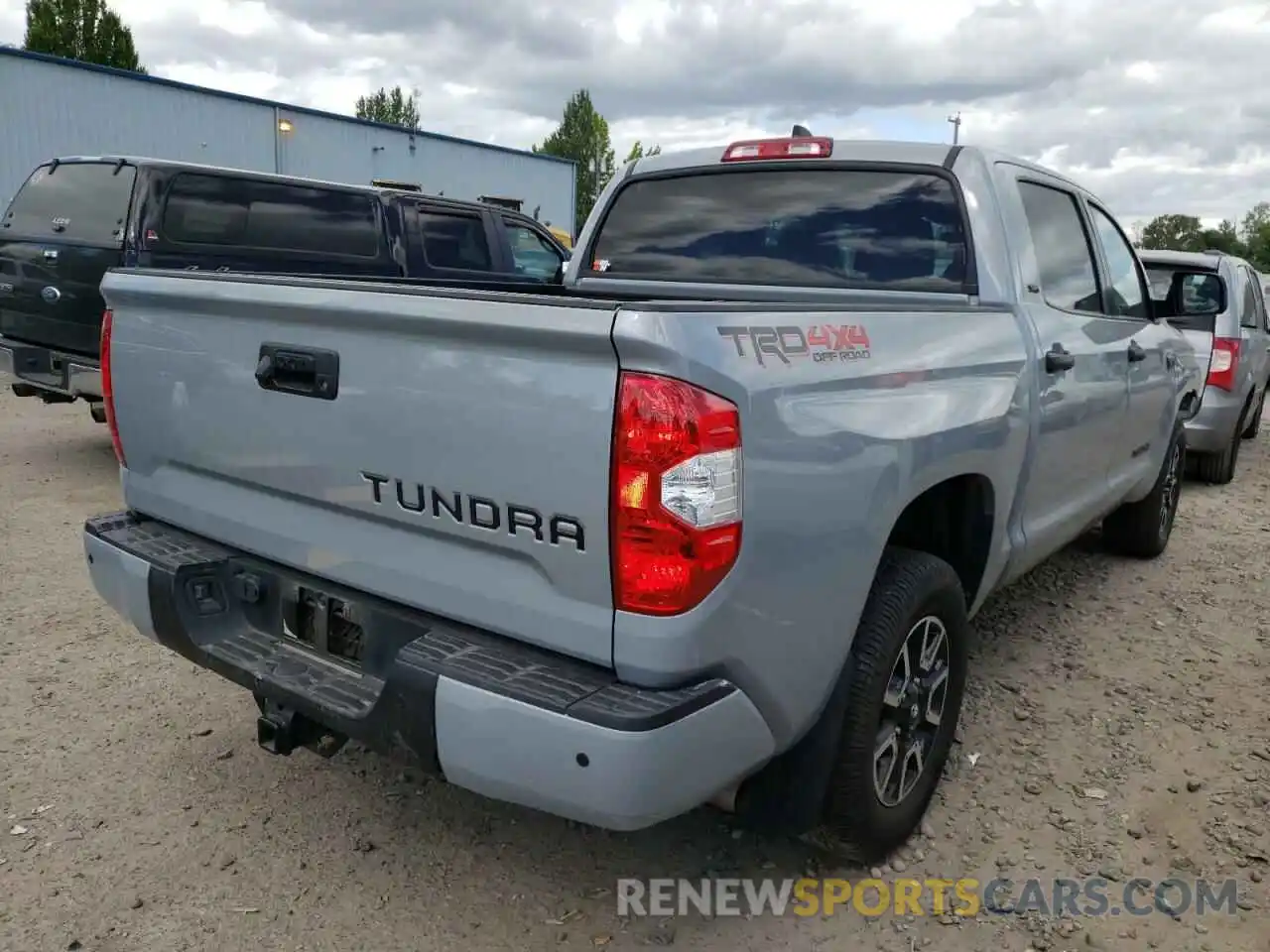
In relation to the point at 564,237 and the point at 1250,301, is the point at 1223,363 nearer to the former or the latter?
the point at 1250,301

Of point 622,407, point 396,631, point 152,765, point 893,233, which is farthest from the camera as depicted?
point 893,233

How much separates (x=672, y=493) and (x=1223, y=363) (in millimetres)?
7005

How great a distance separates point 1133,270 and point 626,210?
2.44 meters

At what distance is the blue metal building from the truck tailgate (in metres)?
14.5

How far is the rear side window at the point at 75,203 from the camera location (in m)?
6.70

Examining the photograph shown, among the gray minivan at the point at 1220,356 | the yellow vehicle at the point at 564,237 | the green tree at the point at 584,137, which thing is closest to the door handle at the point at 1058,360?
the gray minivan at the point at 1220,356

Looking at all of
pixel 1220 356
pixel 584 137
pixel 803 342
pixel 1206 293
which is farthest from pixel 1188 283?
pixel 584 137

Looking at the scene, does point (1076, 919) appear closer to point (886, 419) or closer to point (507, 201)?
point (886, 419)

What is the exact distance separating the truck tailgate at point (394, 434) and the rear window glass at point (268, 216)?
4405 mm

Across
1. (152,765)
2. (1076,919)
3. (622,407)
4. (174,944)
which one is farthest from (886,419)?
(152,765)

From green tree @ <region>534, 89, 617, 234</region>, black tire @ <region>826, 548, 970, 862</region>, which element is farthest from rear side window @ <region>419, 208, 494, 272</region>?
green tree @ <region>534, 89, 617, 234</region>

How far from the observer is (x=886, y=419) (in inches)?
93.0

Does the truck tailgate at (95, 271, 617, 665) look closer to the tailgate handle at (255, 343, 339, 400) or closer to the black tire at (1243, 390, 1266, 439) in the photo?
the tailgate handle at (255, 343, 339, 400)

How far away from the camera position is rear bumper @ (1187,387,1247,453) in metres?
7.32
